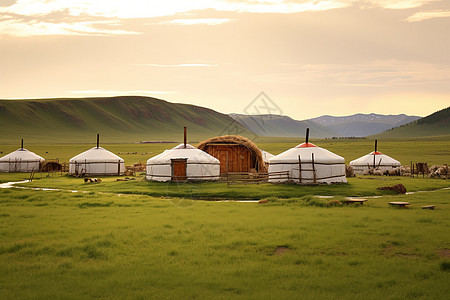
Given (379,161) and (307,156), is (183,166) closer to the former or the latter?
(307,156)

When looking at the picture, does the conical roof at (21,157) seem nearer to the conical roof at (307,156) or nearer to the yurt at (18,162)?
the yurt at (18,162)

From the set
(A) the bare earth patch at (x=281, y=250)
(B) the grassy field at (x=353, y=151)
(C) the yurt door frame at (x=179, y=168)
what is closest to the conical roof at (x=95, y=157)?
(C) the yurt door frame at (x=179, y=168)

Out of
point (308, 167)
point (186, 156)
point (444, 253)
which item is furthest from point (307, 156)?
point (444, 253)

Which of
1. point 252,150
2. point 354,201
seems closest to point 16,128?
point 252,150

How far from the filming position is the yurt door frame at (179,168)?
28125mm

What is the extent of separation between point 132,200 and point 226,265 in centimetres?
1147

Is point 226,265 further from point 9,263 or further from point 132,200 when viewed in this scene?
point 132,200

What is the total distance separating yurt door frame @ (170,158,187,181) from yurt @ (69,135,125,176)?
11.7m

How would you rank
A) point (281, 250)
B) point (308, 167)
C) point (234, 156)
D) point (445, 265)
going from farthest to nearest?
point (234, 156) → point (308, 167) → point (281, 250) → point (445, 265)

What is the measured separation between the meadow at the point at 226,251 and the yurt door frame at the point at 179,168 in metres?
10.5

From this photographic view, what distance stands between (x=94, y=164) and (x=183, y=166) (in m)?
12.6

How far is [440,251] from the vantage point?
9.59 metres

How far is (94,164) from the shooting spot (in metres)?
37.9

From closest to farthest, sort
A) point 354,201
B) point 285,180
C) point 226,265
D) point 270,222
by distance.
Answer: point 226,265 < point 270,222 < point 354,201 < point 285,180
